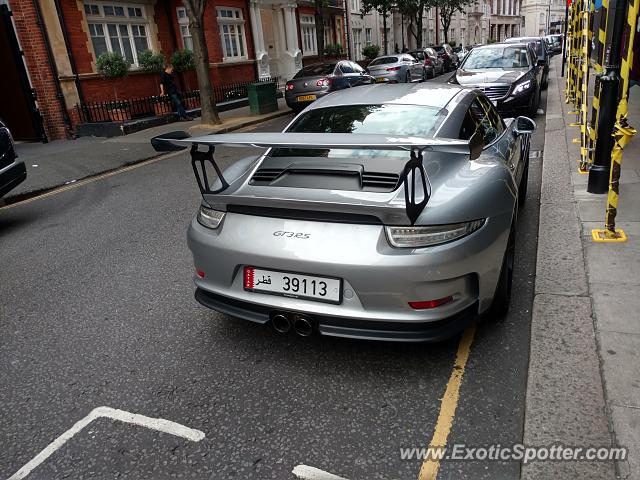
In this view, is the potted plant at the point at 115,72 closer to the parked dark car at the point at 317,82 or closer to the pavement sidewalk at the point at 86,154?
the pavement sidewalk at the point at 86,154

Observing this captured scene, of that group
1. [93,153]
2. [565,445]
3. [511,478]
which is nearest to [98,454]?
[511,478]

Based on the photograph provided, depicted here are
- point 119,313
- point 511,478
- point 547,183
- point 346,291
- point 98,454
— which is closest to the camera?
point 511,478

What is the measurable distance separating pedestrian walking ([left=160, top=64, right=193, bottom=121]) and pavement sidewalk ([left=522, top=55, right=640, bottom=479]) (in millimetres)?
13625

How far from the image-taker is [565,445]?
89.6 inches

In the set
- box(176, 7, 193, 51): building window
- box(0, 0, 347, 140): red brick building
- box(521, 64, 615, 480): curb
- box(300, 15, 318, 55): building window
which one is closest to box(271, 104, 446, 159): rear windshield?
box(521, 64, 615, 480): curb

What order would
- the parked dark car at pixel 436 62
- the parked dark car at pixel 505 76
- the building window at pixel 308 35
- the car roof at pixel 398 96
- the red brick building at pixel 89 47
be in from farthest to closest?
the parked dark car at pixel 436 62 → the building window at pixel 308 35 → the red brick building at pixel 89 47 → the parked dark car at pixel 505 76 → the car roof at pixel 398 96

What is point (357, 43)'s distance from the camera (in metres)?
37.9

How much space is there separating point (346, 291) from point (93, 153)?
1113cm

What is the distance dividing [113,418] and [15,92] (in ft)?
47.9

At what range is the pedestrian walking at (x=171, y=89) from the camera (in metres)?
16.0

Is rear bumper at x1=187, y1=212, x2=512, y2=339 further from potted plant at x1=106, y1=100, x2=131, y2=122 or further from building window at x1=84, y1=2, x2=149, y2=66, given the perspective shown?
building window at x1=84, y1=2, x2=149, y2=66

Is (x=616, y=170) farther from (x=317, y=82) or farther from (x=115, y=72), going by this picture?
(x=115, y=72)

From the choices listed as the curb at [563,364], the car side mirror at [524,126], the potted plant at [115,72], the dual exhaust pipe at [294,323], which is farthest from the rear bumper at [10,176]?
the potted plant at [115,72]

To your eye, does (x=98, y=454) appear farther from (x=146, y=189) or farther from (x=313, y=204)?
(x=146, y=189)
